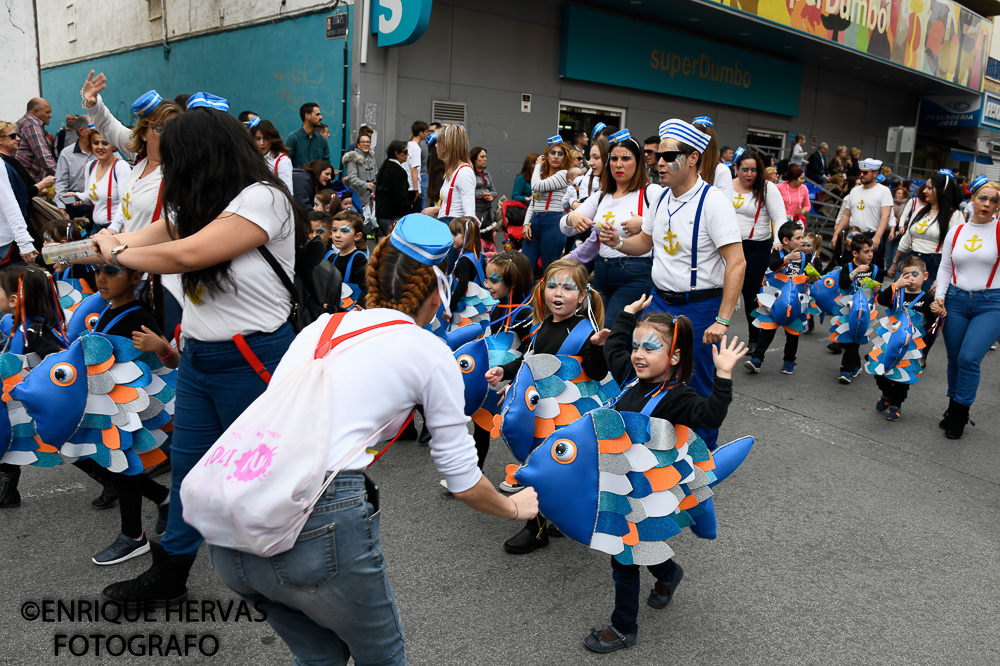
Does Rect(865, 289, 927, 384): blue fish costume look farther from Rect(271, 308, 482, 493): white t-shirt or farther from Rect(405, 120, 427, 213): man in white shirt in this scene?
Rect(405, 120, 427, 213): man in white shirt

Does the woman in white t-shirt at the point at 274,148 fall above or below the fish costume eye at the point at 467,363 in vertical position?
above

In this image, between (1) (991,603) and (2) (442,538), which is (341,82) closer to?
(2) (442,538)

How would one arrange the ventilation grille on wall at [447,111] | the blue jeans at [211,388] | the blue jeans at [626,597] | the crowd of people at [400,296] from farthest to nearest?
1. the ventilation grille on wall at [447,111]
2. the blue jeans at [626,597]
3. the blue jeans at [211,388]
4. the crowd of people at [400,296]

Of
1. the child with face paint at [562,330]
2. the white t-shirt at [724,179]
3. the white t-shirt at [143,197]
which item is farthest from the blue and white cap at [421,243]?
the white t-shirt at [724,179]

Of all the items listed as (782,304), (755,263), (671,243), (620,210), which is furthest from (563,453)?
(782,304)

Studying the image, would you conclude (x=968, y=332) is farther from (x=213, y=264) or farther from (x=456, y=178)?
(x=213, y=264)

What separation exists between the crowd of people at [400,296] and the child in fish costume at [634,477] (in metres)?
0.02

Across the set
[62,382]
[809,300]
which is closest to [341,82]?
[809,300]

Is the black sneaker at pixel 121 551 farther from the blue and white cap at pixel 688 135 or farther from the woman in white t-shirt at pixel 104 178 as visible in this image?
the blue and white cap at pixel 688 135

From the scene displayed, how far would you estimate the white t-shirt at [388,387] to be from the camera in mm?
1691

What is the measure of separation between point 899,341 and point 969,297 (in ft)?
1.85

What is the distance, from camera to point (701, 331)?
4.03 meters

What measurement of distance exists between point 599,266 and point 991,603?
274cm

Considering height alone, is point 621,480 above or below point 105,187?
below
